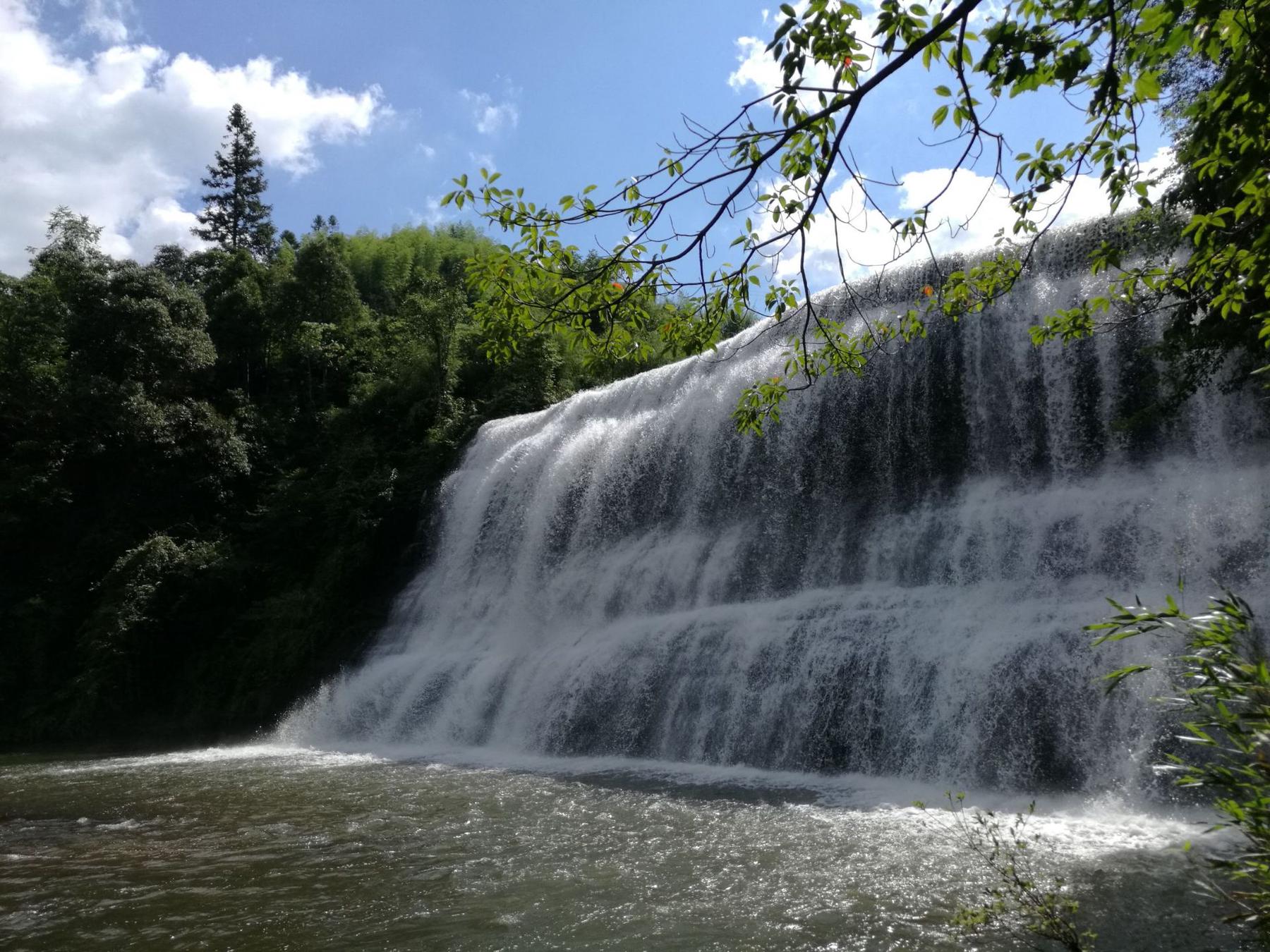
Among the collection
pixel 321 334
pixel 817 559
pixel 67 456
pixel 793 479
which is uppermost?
pixel 321 334

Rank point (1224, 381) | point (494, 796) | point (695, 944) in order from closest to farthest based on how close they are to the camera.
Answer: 1. point (695, 944)
2. point (494, 796)
3. point (1224, 381)

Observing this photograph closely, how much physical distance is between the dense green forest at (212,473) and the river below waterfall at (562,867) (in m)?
10.2

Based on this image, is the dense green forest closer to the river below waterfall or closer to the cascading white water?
the cascading white water

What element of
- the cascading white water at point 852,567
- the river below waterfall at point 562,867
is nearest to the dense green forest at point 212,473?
the cascading white water at point 852,567

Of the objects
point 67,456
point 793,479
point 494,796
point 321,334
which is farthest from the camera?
point 321,334

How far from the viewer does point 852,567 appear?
43.1 feet

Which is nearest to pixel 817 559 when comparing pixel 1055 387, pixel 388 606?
pixel 1055 387

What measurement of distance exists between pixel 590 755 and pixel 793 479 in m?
5.51

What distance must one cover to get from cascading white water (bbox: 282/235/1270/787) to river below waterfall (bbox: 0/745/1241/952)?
930mm

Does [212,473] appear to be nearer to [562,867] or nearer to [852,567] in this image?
[852,567]

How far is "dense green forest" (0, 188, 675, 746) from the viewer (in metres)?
20.1

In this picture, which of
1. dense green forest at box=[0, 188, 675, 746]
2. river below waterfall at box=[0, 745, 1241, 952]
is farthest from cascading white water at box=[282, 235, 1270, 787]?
dense green forest at box=[0, 188, 675, 746]

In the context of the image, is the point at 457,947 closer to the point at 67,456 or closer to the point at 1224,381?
the point at 1224,381

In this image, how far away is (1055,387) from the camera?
12672 millimetres
